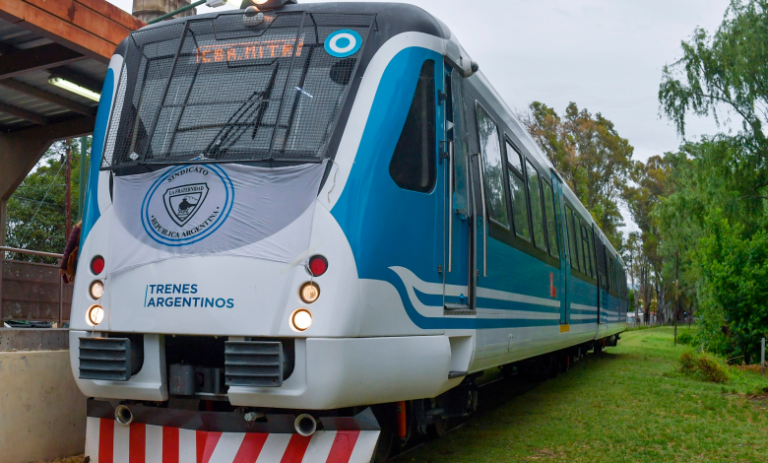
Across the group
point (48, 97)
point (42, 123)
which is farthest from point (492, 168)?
point (42, 123)

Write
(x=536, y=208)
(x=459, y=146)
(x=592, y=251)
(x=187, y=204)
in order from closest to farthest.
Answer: (x=187, y=204)
(x=459, y=146)
(x=536, y=208)
(x=592, y=251)

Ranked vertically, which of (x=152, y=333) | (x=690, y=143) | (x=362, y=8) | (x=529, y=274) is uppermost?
(x=690, y=143)

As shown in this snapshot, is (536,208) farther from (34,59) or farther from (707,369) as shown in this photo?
(707,369)

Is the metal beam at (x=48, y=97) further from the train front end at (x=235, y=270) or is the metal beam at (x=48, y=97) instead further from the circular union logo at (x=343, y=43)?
the circular union logo at (x=343, y=43)

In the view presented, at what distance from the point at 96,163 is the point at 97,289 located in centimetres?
99

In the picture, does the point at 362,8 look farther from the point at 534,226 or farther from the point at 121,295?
the point at 534,226

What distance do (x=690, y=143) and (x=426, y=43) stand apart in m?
22.4

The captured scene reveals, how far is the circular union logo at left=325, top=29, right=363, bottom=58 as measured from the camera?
521 centimetres

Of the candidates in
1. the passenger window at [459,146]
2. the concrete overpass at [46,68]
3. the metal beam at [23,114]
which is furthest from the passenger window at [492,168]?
the metal beam at [23,114]

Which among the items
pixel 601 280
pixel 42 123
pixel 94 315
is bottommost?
pixel 94 315

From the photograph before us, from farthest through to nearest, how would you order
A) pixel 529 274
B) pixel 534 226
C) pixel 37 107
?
pixel 37 107
pixel 534 226
pixel 529 274

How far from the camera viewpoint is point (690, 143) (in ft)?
83.7

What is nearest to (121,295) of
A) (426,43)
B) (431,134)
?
(431,134)

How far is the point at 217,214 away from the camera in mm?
4848
